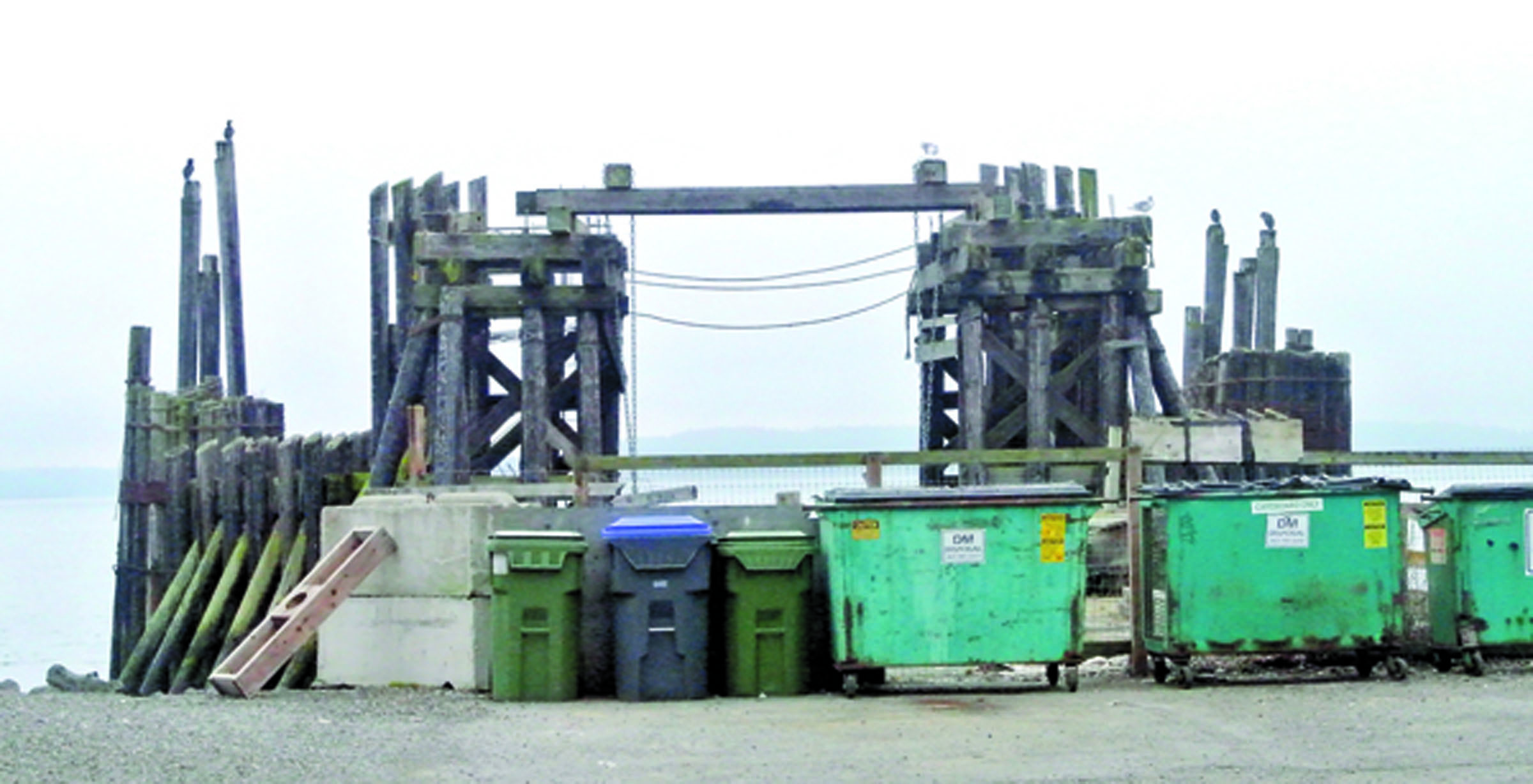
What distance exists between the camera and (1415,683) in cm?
1236

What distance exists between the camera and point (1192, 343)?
30219 millimetres

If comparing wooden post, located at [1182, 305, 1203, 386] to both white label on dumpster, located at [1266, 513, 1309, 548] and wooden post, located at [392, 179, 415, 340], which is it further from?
white label on dumpster, located at [1266, 513, 1309, 548]

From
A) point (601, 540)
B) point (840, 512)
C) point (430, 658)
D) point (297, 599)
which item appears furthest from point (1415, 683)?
point (297, 599)

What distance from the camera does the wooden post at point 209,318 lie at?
2877 centimetres

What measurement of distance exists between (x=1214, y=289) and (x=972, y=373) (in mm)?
8818

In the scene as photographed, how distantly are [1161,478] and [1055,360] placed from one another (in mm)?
5593

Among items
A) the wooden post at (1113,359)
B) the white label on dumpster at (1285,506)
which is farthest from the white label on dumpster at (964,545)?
the wooden post at (1113,359)

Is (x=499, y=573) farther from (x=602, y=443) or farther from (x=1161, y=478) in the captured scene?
(x=602, y=443)

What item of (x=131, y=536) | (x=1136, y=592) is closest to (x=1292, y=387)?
(x=1136, y=592)

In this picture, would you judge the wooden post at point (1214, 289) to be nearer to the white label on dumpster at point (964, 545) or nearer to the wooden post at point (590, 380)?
the wooden post at point (590, 380)

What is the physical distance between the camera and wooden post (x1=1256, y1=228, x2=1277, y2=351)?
27.2 m

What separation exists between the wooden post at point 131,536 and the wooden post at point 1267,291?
595 inches

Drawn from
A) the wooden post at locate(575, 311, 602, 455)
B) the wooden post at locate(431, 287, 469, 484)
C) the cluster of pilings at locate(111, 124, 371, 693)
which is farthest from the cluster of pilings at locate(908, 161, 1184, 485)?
the cluster of pilings at locate(111, 124, 371, 693)

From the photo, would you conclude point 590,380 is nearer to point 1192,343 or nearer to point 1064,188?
point 1064,188
